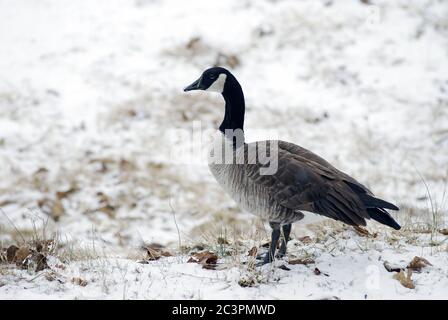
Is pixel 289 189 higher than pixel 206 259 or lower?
higher

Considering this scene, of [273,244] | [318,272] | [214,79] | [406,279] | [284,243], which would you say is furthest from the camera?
[214,79]

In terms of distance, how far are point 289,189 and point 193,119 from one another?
18.0 feet

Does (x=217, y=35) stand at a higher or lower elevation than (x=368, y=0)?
lower

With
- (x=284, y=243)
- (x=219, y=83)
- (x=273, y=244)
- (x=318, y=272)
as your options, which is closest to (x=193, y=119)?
(x=219, y=83)

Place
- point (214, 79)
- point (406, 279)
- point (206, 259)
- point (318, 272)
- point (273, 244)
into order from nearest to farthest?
point (406, 279)
point (318, 272)
point (273, 244)
point (206, 259)
point (214, 79)

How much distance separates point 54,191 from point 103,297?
448 centimetres

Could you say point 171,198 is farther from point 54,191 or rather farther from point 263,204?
point 263,204

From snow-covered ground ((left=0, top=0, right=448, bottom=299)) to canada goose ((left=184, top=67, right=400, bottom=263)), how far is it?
41cm

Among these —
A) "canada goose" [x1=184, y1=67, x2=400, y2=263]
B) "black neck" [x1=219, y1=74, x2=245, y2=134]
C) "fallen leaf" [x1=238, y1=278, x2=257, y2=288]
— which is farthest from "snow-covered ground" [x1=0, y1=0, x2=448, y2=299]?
"black neck" [x1=219, y1=74, x2=245, y2=134]

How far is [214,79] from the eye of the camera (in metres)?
4.99

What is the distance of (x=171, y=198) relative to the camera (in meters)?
8.13

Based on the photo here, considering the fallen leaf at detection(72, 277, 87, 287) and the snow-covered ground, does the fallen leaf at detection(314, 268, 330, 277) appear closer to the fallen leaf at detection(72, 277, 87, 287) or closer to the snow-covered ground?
the snow-covered ground

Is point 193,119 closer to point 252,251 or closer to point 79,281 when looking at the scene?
point 252,251

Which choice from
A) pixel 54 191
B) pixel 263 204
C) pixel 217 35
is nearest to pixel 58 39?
pixel 217 35
